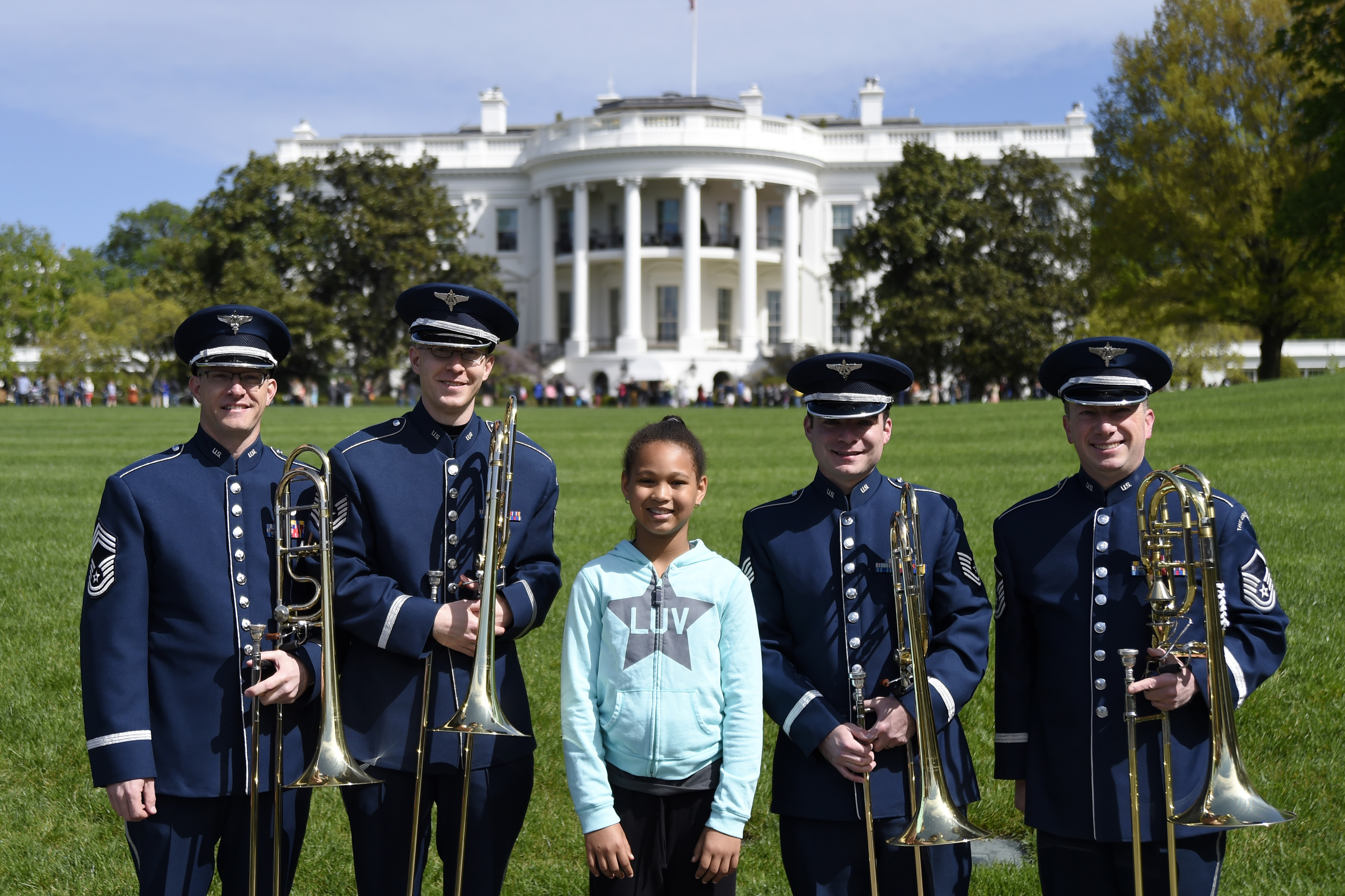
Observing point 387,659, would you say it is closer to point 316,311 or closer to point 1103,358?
point 1103,358

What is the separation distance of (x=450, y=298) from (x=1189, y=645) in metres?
2.56

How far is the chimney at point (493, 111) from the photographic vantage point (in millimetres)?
74500

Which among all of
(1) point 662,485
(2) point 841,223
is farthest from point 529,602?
(2) point 841,223

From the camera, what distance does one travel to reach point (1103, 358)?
3828mm

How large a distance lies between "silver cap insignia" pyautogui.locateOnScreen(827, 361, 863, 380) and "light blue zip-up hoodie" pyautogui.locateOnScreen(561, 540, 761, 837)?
28.6 inches

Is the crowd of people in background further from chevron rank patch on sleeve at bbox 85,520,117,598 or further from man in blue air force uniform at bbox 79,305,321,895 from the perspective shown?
chevron rank patch on sleeve at bbox 85,520,117,598

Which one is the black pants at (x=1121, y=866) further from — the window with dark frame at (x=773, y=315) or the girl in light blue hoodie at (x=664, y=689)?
the window with dark frame at (x=773, y=315)

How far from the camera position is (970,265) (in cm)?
4456

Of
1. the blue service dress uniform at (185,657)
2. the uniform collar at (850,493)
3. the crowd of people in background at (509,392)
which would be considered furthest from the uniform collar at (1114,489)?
the crowd of people in background at (509,392)

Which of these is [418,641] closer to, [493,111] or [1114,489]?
[1114,489]

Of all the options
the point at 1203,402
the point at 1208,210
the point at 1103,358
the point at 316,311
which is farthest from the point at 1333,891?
the point at 316,311

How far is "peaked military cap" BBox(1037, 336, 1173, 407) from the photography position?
377 centimetres

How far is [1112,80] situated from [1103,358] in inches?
1744

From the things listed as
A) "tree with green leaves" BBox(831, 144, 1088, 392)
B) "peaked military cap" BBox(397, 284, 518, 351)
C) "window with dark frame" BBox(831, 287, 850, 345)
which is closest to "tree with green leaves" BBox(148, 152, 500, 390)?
"tree with green leaves" BBox(831, 144, 1088, 392)
